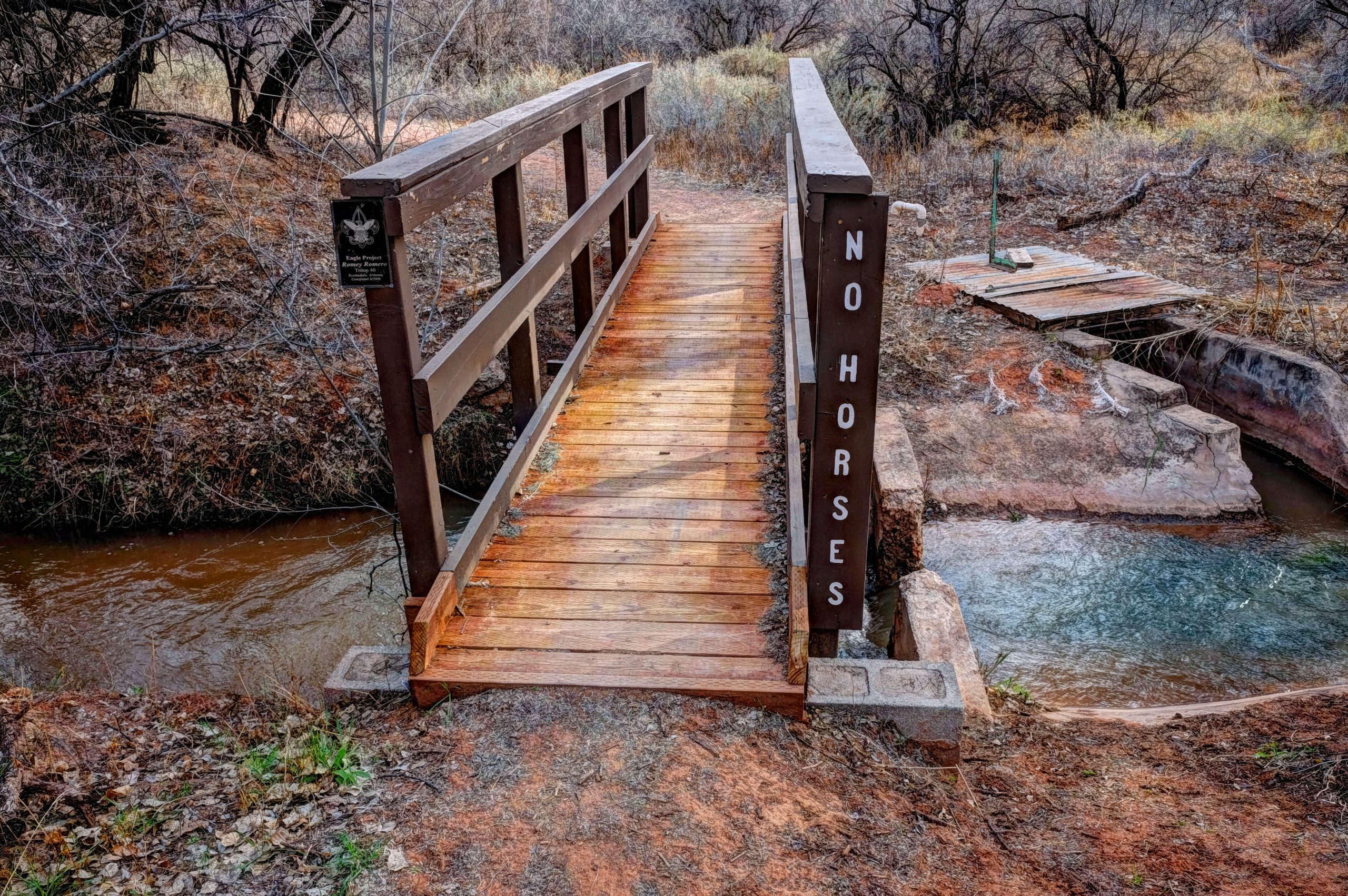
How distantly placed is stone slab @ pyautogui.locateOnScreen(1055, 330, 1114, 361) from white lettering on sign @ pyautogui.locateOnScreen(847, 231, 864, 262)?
597 cm

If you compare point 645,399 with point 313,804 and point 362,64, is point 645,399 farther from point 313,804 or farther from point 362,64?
point 362,64

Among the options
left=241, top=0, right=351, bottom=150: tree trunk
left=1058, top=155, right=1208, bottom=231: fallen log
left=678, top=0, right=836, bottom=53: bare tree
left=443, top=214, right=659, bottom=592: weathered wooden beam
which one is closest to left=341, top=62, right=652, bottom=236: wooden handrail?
left=443, top=214, right=659, bottom=592: weathered wooden beam

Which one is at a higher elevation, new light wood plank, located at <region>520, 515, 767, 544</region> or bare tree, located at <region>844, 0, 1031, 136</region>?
bare tree, located at <region>844, 0, 1031, 136</region>

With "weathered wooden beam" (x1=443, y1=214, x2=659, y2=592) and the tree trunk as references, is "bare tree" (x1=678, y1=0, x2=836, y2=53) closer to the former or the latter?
the tree trunk

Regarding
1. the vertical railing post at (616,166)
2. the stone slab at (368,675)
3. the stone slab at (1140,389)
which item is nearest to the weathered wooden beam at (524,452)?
the vertical railing post at (616,166)

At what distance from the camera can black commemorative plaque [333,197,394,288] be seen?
2906mm

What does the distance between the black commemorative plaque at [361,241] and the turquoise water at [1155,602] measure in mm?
4024

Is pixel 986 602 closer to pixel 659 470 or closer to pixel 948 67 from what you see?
pixel 659 470

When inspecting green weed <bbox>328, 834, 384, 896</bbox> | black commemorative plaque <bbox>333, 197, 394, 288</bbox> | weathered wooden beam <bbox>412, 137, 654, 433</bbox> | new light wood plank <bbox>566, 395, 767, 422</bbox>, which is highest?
black commemorative plaque <bbox>333, 197, 394, 288</bbox>

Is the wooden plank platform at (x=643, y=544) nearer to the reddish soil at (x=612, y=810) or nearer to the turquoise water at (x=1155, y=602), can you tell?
the reddish soil at (x=612, y=810)

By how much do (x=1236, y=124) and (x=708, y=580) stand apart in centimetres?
1400

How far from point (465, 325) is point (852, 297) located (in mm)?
1930

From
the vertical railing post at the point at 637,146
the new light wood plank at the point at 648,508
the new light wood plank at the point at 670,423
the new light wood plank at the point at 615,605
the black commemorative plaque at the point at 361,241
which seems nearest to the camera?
the black commemorative plaque at the point at 361,241

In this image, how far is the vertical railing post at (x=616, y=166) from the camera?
7.39 metres
